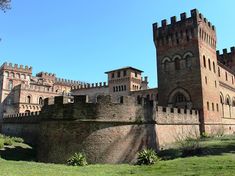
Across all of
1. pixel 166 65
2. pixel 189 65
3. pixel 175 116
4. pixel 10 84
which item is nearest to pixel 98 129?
pixel 175 116

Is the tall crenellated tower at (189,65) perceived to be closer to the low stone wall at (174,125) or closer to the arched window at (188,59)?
the arched window at (188,59)

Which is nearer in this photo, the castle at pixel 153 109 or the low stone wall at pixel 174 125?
the castle at pixel 153 109

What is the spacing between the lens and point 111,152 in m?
13.9

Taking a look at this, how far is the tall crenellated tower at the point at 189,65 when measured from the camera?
23922 millimetres

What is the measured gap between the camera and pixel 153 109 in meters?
16.5

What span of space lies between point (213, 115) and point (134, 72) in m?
26.3

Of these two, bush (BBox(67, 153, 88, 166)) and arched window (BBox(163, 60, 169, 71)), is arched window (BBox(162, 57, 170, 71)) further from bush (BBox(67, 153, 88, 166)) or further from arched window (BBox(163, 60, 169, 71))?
bush (BBox(67, 153, 88, 166))

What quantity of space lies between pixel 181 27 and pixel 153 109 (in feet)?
41.9

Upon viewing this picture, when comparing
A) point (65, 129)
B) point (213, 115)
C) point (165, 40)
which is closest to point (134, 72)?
point (165, 40)

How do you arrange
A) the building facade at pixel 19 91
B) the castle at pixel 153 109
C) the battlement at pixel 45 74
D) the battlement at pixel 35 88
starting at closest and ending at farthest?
the castle at pixel 153 109, the building facade at pixel 19 91, the battlement at pixel 35 88, the battlement at pixel 45 74

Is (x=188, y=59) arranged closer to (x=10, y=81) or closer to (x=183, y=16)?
(x=183, y=16)

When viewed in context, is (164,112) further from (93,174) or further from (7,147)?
(7,147)

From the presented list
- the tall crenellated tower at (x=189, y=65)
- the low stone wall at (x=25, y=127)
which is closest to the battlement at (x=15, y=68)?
the low stone wall at (x=25, y=127)

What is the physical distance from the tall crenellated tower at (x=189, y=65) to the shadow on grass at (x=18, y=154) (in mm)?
14296
